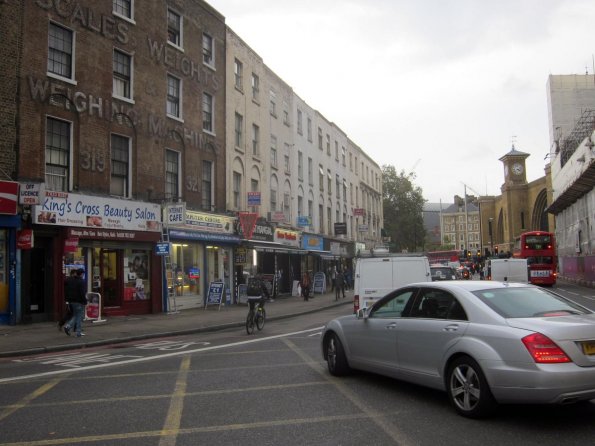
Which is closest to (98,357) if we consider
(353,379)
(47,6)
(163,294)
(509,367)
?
(353,379)

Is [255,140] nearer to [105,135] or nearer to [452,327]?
[105,135]

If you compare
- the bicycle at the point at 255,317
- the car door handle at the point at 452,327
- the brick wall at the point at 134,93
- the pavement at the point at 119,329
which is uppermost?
the brick wall at the point at 134,93

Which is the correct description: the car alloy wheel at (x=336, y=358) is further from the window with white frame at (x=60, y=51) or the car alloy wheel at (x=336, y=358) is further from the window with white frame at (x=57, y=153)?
the window with white frame at (x=60, y=51)

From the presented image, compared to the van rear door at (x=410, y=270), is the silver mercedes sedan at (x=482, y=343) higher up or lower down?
lower down

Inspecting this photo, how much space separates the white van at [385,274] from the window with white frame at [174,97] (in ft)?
40.2

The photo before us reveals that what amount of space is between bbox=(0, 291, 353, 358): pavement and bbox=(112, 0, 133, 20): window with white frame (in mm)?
11147

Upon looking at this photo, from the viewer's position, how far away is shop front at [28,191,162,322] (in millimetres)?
A: 16688

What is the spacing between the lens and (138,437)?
5293 mm

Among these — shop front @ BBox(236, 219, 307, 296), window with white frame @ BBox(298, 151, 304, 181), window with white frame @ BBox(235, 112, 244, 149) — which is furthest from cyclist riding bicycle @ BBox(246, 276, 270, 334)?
window with white frame @ BBox(298, 151, 304, 181)

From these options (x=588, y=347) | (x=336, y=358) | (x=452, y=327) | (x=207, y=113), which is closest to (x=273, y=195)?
(x=207, y=113)

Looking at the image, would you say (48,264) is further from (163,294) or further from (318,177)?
(318,177)

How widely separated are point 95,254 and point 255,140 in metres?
13.9

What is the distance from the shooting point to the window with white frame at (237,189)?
27953 millimetres

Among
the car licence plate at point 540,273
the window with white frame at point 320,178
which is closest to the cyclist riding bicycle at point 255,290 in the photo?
the window with white frame at point 320,178
